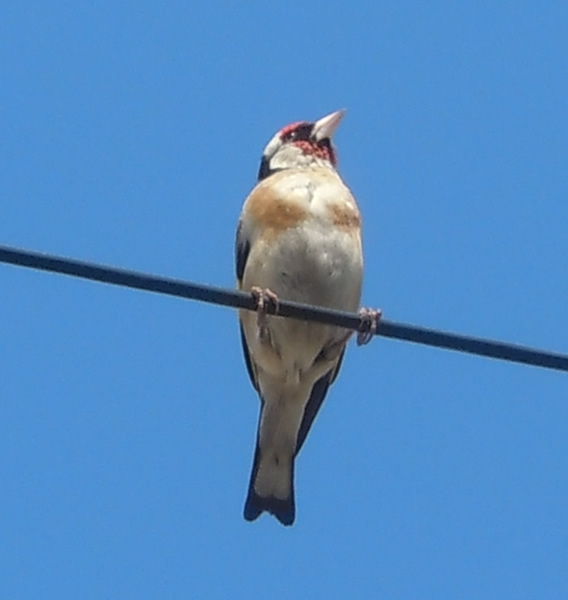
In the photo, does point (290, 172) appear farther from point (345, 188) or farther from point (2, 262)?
point (2, 262)

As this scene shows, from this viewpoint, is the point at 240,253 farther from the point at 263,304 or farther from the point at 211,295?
the point at 211,295

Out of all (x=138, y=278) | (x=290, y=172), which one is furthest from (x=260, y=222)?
(x=138, y=278)

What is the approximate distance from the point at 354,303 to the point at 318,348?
0.24 meters

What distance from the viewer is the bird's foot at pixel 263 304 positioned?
497 centimetres

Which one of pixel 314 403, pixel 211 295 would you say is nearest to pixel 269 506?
pixel 314 403

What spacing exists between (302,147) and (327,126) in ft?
0.87

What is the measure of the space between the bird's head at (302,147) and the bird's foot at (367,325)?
1625mm

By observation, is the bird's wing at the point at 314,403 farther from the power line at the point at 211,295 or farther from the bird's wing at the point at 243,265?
the power line at the point at 211,295

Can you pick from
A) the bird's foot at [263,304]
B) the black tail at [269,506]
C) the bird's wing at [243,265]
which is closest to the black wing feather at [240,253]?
the bird's wing at [243,265]

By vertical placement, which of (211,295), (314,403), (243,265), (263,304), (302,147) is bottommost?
(211,295)

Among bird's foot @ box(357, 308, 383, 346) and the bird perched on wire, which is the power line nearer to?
bird's foot @ box(357, 308, 383, 346)

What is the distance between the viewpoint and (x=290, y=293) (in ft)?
19.6

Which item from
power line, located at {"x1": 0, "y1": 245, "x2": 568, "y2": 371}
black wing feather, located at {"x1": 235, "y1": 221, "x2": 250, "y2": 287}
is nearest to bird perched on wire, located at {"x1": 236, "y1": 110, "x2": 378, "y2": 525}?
black wing feather, located at {"x1": 235, "y1": 221, "x2": 250, "y2": 287}

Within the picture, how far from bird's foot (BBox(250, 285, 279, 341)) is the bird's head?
1170 mm
